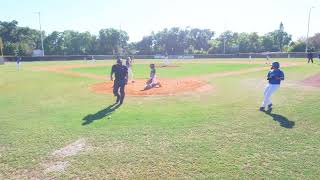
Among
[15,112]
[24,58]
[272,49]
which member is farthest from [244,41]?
[15,112]

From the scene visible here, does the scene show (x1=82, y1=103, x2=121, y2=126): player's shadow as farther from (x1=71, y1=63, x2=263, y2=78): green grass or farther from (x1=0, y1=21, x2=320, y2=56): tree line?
(x1=0, y1=21, x2=320, y2=56): tree line

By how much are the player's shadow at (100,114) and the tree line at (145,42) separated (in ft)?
268

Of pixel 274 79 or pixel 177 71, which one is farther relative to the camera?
pixel 177 71

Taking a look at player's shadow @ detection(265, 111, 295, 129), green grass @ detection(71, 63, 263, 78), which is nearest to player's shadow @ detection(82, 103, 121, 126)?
player's shadow @ detection(265, 111, 295, 129)

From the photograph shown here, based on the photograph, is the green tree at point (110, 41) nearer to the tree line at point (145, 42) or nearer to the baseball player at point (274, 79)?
the tree line at point (145, 42)

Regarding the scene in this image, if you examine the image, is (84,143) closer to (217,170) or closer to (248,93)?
(217,170)

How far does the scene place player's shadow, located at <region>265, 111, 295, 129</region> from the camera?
9.66 m

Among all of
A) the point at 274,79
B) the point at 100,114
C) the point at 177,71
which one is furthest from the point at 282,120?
the point at 177,71

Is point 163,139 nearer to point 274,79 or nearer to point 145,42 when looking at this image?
point 274,79

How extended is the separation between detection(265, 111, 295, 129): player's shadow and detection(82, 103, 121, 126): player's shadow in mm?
5769

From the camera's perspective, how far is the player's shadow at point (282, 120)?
9.66 m

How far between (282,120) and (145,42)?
110 meters

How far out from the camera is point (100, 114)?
468 inches

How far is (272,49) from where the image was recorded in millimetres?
93812
